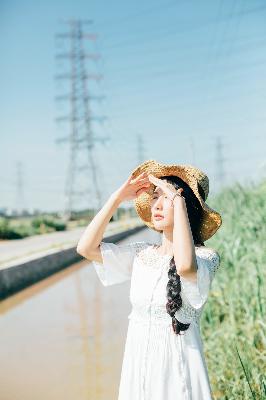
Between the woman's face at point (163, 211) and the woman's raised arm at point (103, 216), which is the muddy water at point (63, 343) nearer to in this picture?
the woman's raised arm at point (103, 216)

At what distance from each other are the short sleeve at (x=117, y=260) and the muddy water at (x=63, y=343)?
8.56 ft

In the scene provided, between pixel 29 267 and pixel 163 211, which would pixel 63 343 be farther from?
pixel 29 267

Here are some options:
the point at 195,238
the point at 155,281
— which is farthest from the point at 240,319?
the point at 155,281

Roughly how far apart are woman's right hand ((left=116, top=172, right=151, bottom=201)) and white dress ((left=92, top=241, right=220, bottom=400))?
0.95ft

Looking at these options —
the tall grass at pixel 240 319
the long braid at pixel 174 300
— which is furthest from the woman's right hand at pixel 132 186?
the tall grass at pixel 240 319

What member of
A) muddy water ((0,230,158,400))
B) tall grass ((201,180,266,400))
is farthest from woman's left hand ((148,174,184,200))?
muddy water ((0,230,158,400))

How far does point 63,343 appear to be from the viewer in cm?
665

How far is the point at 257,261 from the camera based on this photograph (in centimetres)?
475

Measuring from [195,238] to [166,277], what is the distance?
0.92ft

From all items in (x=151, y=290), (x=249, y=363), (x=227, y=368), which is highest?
(x=151, y=290)

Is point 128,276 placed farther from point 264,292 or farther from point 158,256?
point 264,292

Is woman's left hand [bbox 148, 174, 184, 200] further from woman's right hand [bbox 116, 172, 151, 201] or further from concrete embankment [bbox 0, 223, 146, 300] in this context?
concrete embankment [bbox 0, 223, 146, 300]

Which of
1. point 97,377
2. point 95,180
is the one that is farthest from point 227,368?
point 95,180

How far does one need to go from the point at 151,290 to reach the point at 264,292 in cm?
206
